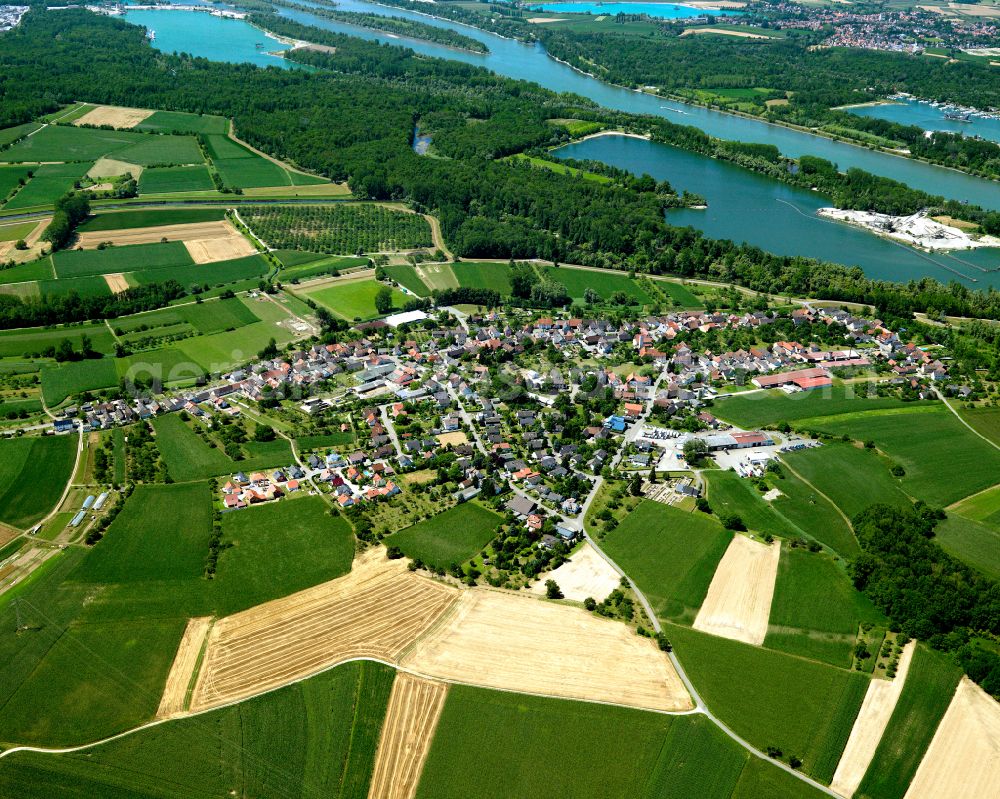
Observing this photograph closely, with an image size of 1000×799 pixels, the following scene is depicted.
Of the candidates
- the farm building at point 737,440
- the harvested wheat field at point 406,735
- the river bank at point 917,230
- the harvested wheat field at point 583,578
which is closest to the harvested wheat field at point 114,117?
the river bank at point 917,230

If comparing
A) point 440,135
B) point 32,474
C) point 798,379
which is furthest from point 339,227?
point 798,379

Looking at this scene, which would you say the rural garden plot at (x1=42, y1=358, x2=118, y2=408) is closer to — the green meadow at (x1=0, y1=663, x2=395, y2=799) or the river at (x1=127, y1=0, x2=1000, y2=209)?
the green meadow at (x1=0, y1=663, x2=395, y2=799)

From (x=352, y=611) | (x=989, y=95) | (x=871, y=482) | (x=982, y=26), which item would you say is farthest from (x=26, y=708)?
(x=982, y=26)

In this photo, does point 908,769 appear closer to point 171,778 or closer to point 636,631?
point 636,631

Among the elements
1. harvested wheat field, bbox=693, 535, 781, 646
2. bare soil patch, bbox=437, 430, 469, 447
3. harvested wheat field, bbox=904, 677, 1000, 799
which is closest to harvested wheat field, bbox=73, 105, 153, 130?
bare soil patch, bbox=437, 430, 469, 447

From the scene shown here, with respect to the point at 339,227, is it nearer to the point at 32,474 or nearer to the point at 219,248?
the point at 219,248
